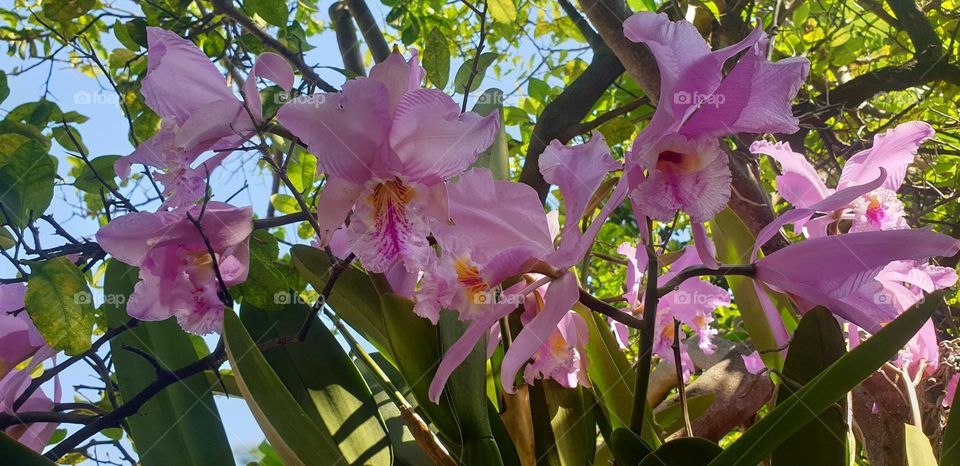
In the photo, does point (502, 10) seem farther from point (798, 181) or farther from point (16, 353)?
point (16, 353)

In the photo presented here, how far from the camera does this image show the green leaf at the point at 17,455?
1.44 ft

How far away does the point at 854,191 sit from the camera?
548 millimetres

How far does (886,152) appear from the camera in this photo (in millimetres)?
695

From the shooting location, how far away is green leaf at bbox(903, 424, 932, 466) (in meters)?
0.57

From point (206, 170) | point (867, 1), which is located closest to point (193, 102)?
point (206, 170)

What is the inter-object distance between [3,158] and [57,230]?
0.09m

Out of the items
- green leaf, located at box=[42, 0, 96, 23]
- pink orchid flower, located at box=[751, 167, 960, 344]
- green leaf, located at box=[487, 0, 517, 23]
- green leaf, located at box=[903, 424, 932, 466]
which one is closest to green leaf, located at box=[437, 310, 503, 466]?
pink orchid flower, located at box=[751, 167, 960, 344]

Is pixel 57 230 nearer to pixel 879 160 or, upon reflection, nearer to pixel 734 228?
pixel 734 228

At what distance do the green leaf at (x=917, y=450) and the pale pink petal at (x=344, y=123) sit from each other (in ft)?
1.58

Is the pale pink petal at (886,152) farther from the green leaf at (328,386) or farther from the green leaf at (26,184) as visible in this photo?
the green leaf at (26,184)

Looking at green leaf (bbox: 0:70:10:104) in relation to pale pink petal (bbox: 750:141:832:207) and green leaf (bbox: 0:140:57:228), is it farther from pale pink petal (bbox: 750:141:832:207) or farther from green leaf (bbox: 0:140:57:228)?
pale pink petal (bbox: 750:141:832:207)

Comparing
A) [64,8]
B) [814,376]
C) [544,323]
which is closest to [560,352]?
[544,323]

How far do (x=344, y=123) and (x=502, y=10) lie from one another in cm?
74

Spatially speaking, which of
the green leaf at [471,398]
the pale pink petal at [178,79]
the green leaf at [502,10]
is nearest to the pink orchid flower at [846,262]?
the green leaf at [471,398]
